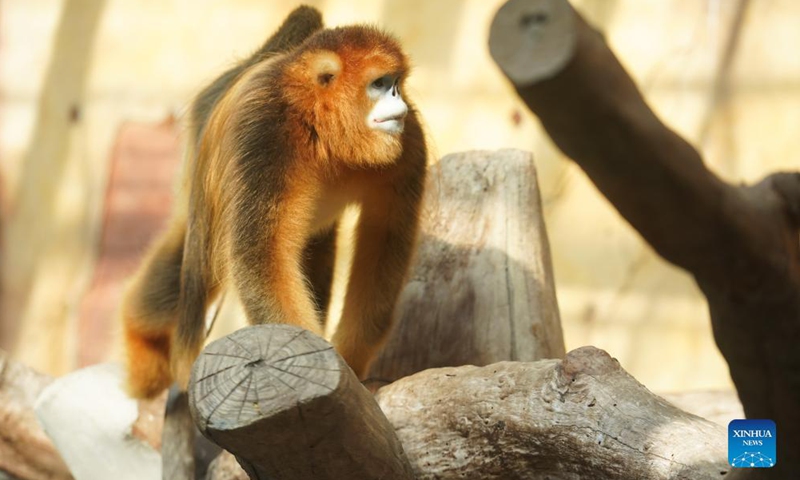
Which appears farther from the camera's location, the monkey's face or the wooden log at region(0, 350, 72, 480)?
the wooden log at region(0, 350, 72, 480)

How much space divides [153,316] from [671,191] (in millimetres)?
3685

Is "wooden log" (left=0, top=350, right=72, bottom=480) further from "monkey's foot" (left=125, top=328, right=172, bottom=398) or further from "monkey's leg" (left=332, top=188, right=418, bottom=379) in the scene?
"monkey's leg" (left=332, top=188, right=418, bottom=379)

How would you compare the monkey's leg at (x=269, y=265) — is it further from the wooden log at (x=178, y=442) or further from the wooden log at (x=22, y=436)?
the wooden log at (x=22, y=436)

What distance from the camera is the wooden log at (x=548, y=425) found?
2992 millimetres

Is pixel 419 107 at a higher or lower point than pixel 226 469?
higher

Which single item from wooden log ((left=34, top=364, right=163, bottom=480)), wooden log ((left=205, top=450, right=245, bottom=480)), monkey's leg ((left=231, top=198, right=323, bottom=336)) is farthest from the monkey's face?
wooden log ((left=34, top=364, right=163, bottom=480))

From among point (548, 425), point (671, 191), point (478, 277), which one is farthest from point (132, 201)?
point (671, 191)

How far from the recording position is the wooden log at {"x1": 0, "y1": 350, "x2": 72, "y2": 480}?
511 centimetres

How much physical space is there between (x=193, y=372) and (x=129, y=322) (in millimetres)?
2129


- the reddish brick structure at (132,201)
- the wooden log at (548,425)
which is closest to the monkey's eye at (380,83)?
the wooden log at (548,425)

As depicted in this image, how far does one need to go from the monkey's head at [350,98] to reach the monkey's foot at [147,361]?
165cm

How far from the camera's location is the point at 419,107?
264 inches

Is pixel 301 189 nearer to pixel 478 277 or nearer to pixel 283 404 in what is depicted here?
pixel 283 404

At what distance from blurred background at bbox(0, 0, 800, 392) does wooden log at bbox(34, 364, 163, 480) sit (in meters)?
2.00
